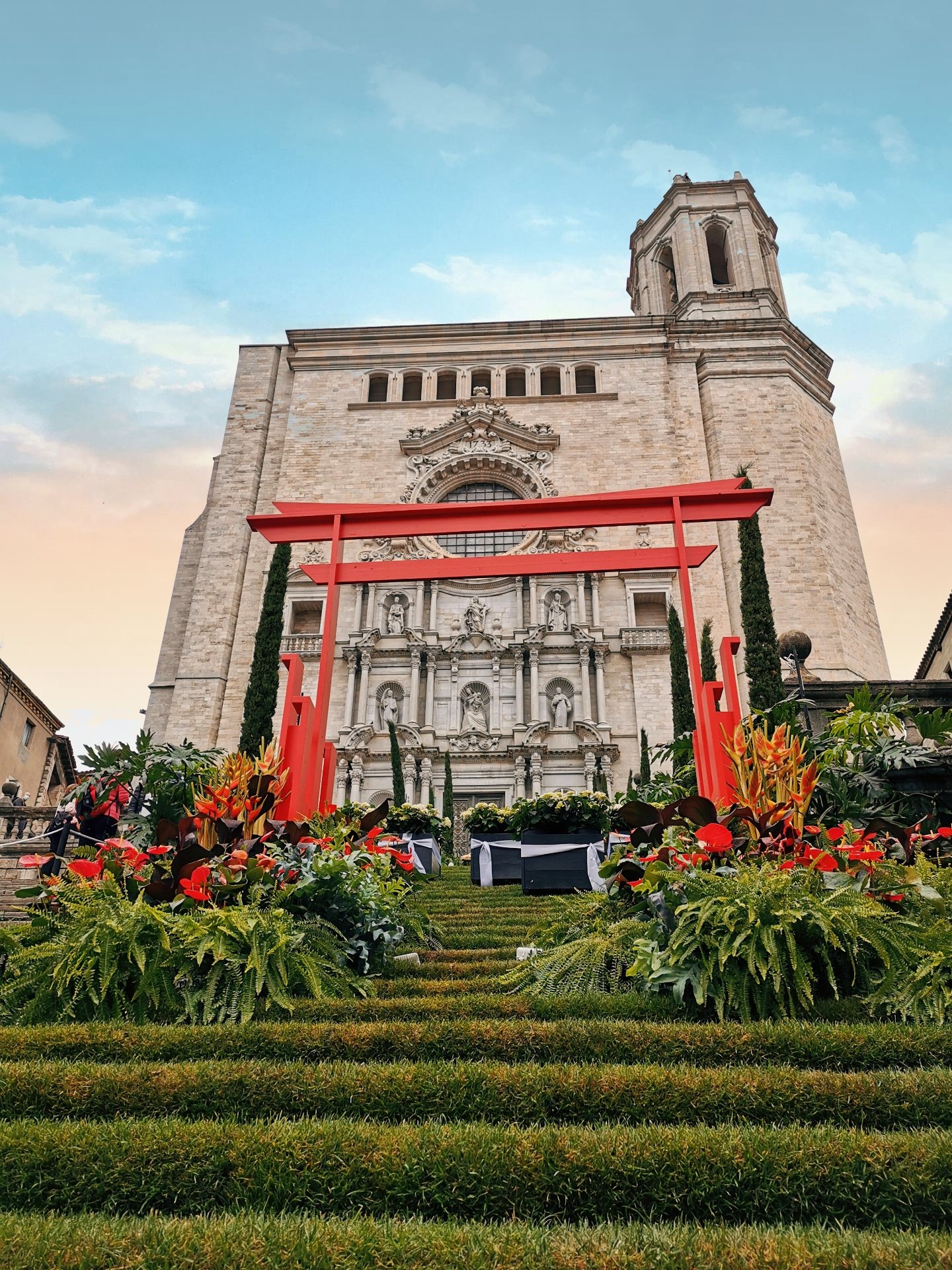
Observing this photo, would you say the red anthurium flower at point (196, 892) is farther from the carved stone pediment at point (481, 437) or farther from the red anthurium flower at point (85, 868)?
the carved stone pediment at point (481, 437)

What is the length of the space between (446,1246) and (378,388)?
2920 cm

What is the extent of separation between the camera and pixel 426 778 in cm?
2136

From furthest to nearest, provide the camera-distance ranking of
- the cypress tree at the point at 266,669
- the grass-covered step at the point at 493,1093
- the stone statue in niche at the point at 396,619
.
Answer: the stone statue in niche at the point at 396,619 → the cypress tree at the point at 266,669 → the grass-covered step at the point at 493,1093

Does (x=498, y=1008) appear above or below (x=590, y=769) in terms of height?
below

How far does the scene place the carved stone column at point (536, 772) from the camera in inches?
829

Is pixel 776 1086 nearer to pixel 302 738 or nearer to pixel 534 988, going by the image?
pixel 534 988

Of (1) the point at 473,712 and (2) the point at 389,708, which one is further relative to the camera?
(2) the point at 389,708

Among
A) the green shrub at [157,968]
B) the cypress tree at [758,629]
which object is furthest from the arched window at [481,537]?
the green shrub at [157,968]

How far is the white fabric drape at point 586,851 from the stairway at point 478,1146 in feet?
20.3

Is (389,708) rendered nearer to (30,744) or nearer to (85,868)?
(30,744)

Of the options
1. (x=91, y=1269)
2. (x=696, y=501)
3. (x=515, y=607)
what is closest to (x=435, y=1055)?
(x=91, y=1269)

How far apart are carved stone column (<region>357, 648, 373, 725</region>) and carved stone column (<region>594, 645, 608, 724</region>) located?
616 centimetres

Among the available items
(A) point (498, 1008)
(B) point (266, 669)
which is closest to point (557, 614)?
(B) point (266, 669)

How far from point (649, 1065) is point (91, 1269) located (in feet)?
6.33
